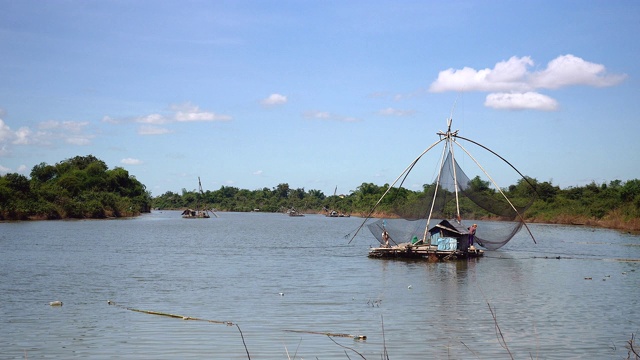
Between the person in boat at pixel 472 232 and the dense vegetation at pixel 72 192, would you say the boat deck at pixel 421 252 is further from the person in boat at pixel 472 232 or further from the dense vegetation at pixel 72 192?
the dense vegetation at pixel 72 192

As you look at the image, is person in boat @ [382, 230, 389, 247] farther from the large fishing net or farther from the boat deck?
the boat deck

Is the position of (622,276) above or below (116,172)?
below

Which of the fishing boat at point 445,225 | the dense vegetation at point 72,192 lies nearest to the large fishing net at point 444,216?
the fishing boat at point 445,225

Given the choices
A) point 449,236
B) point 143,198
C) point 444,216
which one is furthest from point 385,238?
point 143,198

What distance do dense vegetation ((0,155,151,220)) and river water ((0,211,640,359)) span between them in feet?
101

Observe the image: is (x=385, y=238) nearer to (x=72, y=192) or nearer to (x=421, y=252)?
(x=421, y=252)

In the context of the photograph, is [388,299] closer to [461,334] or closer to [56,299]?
[461,334]

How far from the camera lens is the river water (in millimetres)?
10133

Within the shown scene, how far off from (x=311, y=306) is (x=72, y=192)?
64.4 metres

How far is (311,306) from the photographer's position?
46.4ft

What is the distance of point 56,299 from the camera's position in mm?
14641

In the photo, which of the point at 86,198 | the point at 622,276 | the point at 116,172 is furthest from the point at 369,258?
the point at 116,172

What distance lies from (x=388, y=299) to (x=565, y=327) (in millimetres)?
4218

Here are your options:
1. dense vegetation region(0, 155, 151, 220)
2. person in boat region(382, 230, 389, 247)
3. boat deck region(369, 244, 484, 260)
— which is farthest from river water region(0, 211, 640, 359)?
dense vegetation region(0, 155, 151, 220)
